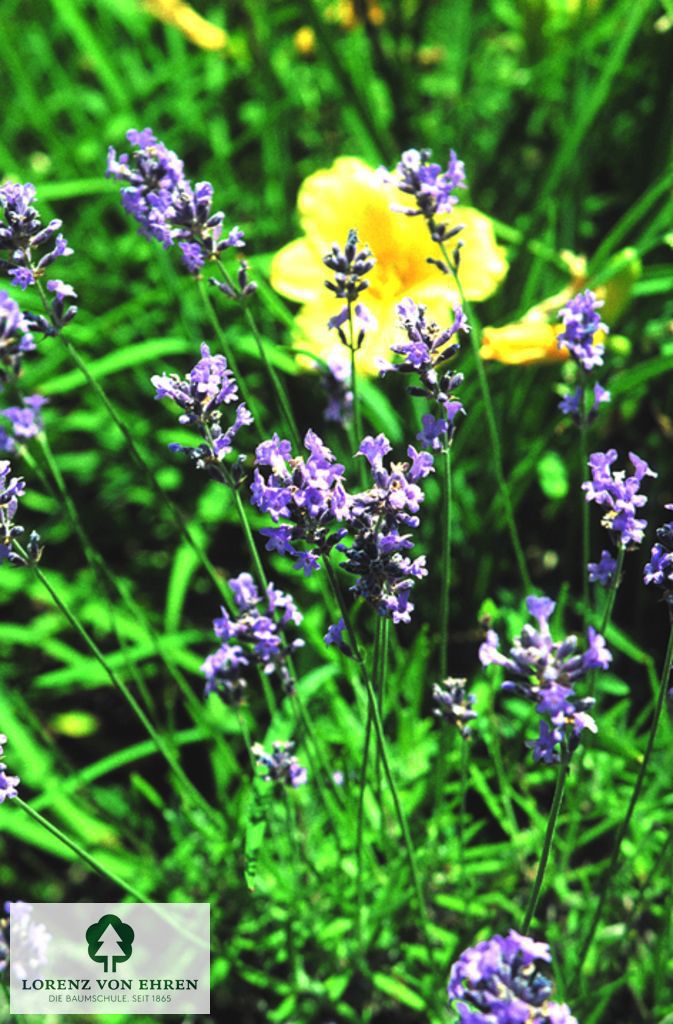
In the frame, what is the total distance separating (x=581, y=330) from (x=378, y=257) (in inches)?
33.6

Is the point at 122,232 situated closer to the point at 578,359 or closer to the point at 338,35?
the point at 338,35

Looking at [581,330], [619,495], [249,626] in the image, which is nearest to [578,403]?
[581,330]

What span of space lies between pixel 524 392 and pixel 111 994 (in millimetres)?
1374

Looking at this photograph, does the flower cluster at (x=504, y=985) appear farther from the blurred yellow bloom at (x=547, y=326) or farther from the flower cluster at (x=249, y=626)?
the blurred yellow bloom at (x=547, y=326)

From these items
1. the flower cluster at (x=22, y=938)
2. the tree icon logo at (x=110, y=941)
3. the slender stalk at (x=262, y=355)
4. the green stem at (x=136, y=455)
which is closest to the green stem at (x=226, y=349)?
the slender stalk at (x=262, y=355)

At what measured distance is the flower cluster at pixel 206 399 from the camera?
108 cm

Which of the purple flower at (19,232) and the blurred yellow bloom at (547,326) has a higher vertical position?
the blurred yellow bloom at (547,326)

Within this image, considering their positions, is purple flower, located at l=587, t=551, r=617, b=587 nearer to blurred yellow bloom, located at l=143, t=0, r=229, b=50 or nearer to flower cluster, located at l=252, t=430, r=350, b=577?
flower cluster, located at l=252, t=430, r=350, b=577

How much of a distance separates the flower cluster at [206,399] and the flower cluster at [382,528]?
6.5 inches

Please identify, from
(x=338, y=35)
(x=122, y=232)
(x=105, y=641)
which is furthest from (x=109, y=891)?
(x=338, y=35)

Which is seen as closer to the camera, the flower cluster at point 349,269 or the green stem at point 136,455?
the flower cluster at point 349,269

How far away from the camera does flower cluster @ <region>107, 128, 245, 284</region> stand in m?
1.24

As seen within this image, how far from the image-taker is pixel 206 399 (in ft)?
3.58

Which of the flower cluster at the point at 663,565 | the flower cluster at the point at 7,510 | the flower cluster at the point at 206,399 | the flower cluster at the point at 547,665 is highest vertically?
the flower cluster at the point at 206,399
